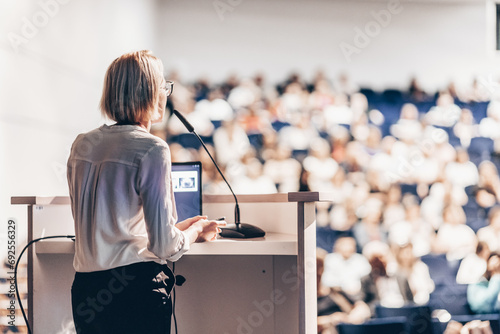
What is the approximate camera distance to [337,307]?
352 cm

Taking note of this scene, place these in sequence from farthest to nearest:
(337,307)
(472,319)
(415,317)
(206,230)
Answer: (337,307), (472,319), (415,317), (206,230)

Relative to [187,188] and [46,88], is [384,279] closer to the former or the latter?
[187,188]

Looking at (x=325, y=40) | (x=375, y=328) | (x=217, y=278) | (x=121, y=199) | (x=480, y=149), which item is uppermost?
(x=325, y=40)

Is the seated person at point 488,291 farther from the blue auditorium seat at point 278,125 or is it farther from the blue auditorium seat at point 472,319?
the blue auditorium seat at point 278,125

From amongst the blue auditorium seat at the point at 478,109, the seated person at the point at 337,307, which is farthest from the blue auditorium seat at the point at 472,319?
the blue auditorium seat at the point at 478,109

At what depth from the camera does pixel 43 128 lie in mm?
2012

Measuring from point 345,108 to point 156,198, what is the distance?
2.71 m

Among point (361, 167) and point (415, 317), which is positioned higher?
point (361, 167)

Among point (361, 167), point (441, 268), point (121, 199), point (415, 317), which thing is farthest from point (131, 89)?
point (441, 268)

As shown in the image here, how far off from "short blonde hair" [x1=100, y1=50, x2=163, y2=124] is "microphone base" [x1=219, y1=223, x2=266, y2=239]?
1.76 ft

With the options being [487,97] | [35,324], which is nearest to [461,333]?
[487,97]

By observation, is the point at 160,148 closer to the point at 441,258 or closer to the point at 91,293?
the point at 91,293

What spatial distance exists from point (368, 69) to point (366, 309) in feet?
5.35

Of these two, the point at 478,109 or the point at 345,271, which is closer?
the point at 345,271
